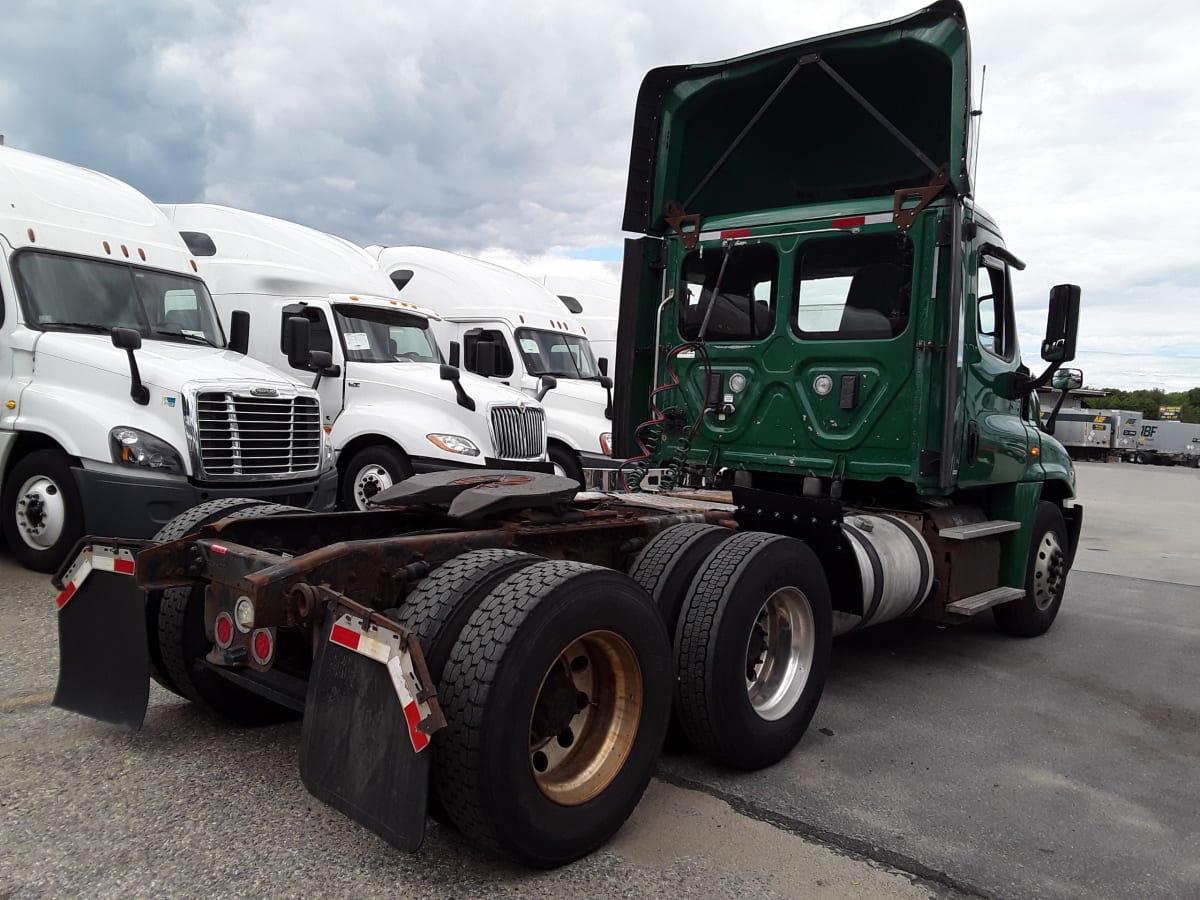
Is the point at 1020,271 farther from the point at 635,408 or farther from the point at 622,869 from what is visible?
the point at 622,869

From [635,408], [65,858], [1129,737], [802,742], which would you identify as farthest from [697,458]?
[65,858]

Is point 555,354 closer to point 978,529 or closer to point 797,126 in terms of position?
point 797,126

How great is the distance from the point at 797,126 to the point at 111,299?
5.65 metres

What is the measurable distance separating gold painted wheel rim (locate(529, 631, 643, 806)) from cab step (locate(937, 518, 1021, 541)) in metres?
2.96

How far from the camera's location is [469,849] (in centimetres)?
296

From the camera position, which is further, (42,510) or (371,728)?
(42,510)

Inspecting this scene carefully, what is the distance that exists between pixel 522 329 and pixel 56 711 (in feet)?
30.7

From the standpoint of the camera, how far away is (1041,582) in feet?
21.3

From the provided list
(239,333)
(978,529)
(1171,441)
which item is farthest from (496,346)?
(1171,441)


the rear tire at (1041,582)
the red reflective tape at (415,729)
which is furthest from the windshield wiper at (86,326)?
the rear tire at (1041,582)

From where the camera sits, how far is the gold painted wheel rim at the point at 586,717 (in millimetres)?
2922

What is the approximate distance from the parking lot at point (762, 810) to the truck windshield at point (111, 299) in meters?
2.91

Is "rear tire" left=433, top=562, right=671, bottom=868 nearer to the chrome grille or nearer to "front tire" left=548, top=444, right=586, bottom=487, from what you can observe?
the chrome grille

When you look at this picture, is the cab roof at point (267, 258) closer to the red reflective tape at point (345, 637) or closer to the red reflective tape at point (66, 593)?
the red reflective tape at point (66, 593)
